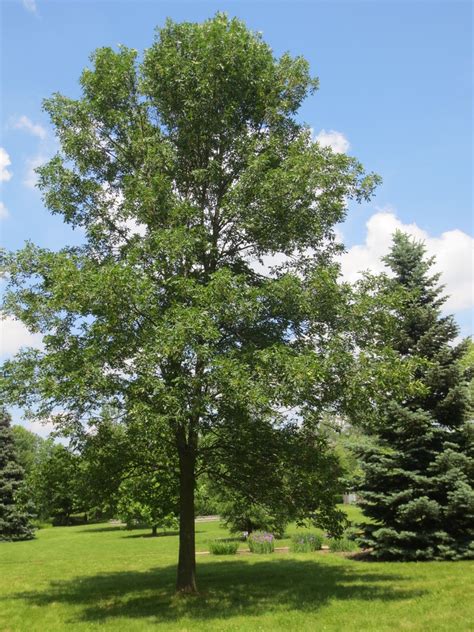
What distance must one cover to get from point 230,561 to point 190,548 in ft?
25.1

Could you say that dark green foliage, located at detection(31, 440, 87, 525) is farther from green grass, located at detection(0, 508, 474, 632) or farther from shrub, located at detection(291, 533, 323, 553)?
shrub, located at detection(291, 533, 323, 553)

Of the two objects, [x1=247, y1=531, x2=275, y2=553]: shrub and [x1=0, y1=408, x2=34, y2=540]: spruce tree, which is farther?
[x1=0, y1=408, x2=34, y2=540]: spruce tree

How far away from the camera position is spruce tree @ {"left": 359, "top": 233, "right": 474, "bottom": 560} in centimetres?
1708

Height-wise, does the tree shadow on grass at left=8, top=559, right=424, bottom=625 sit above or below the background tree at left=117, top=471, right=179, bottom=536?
below

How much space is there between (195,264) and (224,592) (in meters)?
8.27

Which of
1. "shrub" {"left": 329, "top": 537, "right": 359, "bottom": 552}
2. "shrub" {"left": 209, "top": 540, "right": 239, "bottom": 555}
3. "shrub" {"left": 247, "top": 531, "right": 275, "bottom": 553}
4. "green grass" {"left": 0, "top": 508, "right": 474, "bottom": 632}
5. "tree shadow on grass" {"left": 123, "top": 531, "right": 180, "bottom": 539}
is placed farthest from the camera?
"tree shadow on grass" {"left": 123, "top": 531, "right": 180, "bottom": 539}

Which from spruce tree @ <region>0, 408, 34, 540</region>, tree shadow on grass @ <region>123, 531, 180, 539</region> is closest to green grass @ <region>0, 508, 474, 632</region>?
Answer: tree shadow on grass @ <region>123, 531, 180, 539</region>

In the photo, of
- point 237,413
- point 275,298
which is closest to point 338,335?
point 275,298

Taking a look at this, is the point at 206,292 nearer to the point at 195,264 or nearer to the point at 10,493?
the point at 195,264

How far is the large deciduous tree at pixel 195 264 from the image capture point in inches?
432

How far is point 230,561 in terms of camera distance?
19.9 metres

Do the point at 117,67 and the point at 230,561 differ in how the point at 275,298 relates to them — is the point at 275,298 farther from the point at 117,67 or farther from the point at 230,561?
the point at 230,561

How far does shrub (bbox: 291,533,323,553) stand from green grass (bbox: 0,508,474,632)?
2.79 feet

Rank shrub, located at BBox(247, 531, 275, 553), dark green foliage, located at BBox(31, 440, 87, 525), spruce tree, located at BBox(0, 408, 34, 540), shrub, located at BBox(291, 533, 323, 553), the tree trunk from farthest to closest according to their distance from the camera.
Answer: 1. spruce tree, located at BBox(0, 408, 34, 540)
2. shrub, located at BBox(247, 531, 275, 553)
3. shrub, located at BBox(291, 533, 323, 553)
4. dark green foliage, located at BBox(31, 440, 87, 525)
5. the tree trunk
